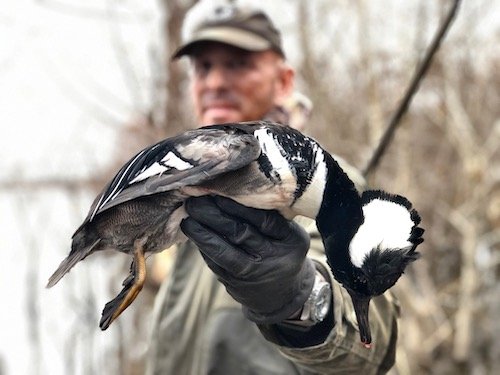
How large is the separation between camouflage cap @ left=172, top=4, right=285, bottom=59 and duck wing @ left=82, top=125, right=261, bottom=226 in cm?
106

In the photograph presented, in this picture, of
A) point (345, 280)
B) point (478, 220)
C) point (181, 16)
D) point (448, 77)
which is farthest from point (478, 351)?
point (345, 280)

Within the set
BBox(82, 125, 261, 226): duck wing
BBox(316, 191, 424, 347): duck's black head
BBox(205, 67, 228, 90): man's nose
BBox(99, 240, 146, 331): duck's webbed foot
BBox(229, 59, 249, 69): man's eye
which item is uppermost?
BBox(82, 125, 261, 226): duck wing

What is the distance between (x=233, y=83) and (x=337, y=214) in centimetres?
111

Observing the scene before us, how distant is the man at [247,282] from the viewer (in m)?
1.90

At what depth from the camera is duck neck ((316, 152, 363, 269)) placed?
1.92m

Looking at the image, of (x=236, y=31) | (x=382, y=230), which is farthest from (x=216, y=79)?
(x=382, y=230)

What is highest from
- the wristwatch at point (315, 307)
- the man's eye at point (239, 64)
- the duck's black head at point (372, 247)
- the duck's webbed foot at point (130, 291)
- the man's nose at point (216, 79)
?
the man's eye at point (239, 64)

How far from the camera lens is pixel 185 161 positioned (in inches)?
73.5

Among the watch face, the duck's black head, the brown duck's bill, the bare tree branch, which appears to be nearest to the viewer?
the duck's black head

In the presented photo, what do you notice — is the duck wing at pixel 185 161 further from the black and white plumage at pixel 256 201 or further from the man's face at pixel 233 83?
the man's face at pixel 233 83

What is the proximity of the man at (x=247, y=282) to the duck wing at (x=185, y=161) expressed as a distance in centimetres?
10

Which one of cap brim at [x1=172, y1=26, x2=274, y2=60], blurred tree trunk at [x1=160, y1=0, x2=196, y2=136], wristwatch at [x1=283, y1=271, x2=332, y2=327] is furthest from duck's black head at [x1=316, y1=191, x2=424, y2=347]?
blurred tree trunk at [x1=160, y1=0, x2=196, y2=136]

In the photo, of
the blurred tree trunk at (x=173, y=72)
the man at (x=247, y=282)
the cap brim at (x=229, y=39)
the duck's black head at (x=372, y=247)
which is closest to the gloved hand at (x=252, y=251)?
the man at (x=247, y=282)

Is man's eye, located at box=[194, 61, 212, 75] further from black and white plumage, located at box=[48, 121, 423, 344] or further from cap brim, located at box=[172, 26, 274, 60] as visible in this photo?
black and white plumage, located at box=[48, 121, 423, 344]
